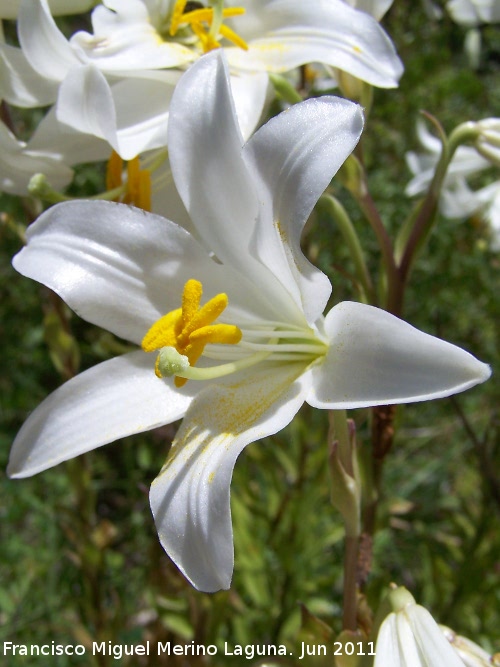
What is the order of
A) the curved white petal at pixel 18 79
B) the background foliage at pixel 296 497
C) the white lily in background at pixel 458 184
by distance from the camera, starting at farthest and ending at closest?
the white lily in background at pixel 458 184
the background foliage at pixel 296 497
the curved white petal at pixel 18 79

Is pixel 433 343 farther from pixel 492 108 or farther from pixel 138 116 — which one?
pixel 492 108

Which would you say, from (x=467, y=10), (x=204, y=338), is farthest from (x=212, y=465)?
(x=467, y=10)

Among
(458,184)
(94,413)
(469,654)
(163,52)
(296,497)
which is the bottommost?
(296,497)

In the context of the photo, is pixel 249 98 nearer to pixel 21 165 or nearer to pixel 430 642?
pixel 21 165

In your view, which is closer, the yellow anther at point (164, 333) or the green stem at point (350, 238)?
the yellow anther at point (164, 333)

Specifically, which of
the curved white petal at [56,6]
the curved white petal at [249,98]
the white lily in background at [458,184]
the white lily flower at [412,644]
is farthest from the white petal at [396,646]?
the white lily in background at [458,184]

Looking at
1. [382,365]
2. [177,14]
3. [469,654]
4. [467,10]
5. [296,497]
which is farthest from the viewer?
[296,497]

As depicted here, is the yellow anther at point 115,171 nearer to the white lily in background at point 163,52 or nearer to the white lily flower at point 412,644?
the white lily in background at point 163,52

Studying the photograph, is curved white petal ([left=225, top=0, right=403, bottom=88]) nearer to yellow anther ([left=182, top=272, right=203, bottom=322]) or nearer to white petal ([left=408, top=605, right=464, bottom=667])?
yellow anther ([left=182, top=272, right=203, bottom=322])

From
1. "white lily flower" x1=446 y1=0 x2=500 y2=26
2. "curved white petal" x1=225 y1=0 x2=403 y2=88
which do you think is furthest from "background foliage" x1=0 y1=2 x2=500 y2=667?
"white lily flower" x1=446 y1=0 x2=500 y2=26
